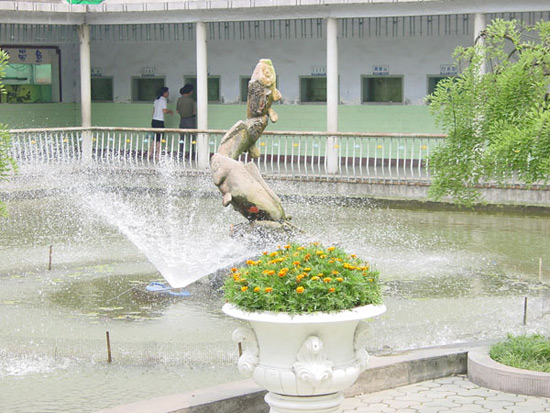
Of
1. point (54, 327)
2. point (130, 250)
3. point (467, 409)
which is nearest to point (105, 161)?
point (130, 250)

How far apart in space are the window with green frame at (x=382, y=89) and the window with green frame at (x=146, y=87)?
5.27 m

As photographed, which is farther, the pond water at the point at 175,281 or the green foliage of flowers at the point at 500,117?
the pond water at the point at 175,281

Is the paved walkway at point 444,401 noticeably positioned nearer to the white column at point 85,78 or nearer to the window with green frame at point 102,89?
the white column at point 85,78

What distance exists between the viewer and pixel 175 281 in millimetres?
12539

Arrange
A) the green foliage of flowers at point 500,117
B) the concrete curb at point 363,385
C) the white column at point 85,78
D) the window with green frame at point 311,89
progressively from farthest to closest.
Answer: the window with green frame at point 311,89
the white column at point 85,78
the green foliage of flowers at point 500,117
the concrete curb at point 363,385

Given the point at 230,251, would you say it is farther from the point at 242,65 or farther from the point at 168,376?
the point at 242,65

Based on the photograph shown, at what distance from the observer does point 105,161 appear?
24.2m

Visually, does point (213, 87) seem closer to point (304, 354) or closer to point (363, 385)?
point (363, 385)

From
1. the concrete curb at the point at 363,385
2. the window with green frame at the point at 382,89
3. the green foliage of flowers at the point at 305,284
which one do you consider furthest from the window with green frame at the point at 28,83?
the green foliage of flowers at the point at 305,284

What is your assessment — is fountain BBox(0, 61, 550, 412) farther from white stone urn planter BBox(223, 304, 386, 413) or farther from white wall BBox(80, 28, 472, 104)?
white wall BBox(80, 28, 472, 104)

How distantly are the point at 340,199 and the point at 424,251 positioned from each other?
6.00 meters

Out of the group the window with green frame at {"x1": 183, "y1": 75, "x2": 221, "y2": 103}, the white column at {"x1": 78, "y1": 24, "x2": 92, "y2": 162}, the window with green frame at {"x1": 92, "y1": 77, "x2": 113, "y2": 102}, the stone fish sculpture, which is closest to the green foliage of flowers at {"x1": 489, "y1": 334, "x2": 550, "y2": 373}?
the stone fish sculpture

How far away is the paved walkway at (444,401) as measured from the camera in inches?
285

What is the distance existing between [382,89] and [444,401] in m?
17.9
